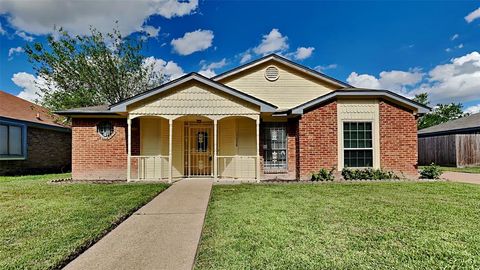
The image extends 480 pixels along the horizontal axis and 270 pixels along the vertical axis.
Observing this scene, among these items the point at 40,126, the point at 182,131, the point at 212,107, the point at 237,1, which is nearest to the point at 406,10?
the point at 237,1

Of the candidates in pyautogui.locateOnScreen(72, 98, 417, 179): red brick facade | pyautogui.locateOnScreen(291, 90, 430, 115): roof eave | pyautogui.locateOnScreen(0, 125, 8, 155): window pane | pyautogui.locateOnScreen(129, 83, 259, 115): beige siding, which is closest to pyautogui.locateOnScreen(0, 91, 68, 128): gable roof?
pyautogui.locateOnScreen(0, 125, 8, 155): window pane

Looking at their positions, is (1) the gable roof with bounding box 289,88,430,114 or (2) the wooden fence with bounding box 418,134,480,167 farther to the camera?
(2) the wooden fence with bounding box 418,134,480,167

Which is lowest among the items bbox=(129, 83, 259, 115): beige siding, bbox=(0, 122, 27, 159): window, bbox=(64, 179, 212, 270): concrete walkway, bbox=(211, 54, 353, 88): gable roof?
bbox=(64, 179, 212, 270): concrete walkway

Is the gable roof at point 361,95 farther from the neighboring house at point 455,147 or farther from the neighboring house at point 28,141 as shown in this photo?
the neighboring house at point 28,141

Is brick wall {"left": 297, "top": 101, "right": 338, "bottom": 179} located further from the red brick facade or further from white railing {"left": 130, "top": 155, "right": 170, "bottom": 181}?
white railing {"left": 130, "top": 155, "right": 170, "bottom": 181}

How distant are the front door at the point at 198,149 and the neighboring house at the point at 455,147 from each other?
16349 mm

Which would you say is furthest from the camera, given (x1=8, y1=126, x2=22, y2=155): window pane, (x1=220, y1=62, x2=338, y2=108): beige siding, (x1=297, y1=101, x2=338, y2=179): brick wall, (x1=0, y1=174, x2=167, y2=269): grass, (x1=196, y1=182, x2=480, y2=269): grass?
(x1=8, y1=126, x2=22, y2=155): window pane

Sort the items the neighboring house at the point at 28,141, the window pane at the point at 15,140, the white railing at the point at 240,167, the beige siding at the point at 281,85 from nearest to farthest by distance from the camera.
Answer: the white railing at the point at 240,167, the beige siding at the point at 281,85, the neighboring house at the point at 28,141, the window pane at the point at 15,140

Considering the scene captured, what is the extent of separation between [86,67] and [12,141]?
29.2 feet

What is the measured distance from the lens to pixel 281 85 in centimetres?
1311

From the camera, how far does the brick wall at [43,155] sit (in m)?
14.3

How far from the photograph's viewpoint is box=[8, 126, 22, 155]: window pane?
13.9 metres

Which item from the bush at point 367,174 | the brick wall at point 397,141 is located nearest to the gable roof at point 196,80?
the bush at point 367,174

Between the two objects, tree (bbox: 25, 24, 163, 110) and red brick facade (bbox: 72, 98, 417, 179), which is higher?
tree (bbox: 25, 24, 163, 110)
